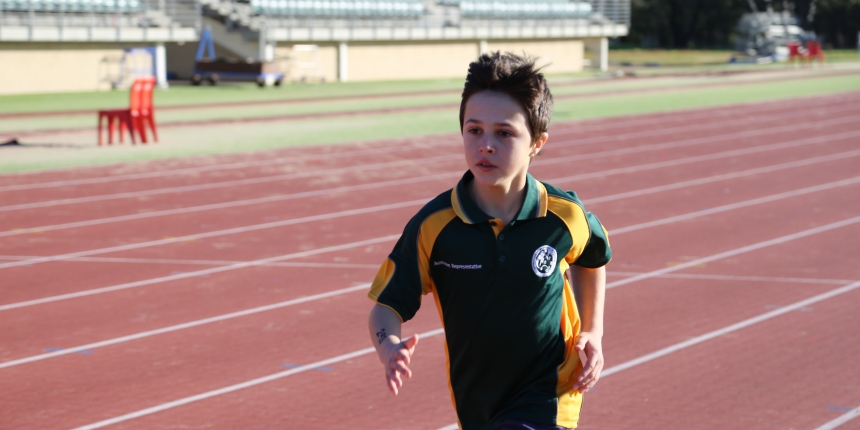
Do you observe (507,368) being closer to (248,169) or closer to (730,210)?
(730,210)

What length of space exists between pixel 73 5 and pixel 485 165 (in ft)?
108

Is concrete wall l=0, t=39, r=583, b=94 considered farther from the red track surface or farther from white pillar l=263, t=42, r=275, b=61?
the red track surface

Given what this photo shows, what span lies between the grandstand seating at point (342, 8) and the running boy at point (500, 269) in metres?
37.5

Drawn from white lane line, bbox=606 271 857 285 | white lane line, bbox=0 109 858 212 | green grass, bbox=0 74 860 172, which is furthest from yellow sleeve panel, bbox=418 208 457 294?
green grass, bbox=0 74 860 172

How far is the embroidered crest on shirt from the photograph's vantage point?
9.23 feet

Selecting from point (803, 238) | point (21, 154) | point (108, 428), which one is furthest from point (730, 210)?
point (21, 154)

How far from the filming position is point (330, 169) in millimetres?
15883

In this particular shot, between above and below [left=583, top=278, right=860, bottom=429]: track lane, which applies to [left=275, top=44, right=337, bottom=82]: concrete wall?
above

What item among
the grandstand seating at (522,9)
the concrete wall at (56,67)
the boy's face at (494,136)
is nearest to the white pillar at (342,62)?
the grandstand seating at (522,9)

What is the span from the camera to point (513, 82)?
2.73 meters

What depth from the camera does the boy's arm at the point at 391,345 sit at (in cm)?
243

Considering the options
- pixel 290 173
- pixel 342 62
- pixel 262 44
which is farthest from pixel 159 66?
pixel 290 173

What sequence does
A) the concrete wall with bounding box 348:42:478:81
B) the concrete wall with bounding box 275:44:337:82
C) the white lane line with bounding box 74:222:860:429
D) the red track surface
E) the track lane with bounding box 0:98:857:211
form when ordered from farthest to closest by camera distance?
the concrete wall with bounding box 348:42:478:81 → the concrete wall with bounding box 275:44:337:82 → the track lane with bounding box 0:98:857:211 → the red track surface → the white lane line with bounding box 74:222:860:429

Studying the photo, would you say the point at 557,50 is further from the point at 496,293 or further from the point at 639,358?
the point at 496,293
